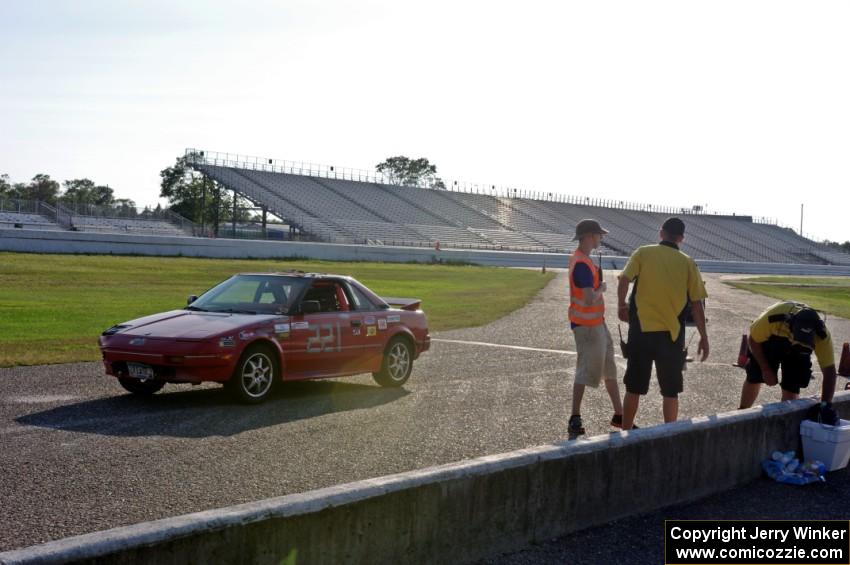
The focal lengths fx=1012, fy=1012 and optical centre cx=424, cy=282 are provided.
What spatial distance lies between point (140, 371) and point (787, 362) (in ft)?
19.5

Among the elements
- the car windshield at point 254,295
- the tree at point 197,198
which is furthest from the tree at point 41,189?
the car windshield at point 254,295

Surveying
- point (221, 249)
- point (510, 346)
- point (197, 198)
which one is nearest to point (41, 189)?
point (197, 198)

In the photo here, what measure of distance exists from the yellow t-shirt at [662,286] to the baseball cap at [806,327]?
0.79 metres

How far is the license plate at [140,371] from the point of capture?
383 inches

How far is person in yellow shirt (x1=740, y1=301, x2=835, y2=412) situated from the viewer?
7.98m

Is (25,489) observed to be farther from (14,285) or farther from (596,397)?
A: (14,285)

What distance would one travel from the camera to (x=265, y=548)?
438 cm

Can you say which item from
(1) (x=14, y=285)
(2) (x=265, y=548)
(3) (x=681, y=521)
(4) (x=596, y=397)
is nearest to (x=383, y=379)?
(4) (x=596, y=397)

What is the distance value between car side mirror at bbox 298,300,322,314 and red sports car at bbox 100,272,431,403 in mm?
11

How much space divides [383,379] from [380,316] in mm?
741

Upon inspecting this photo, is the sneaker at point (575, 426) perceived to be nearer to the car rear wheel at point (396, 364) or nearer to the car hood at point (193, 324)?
the car hood at point (193, 324)

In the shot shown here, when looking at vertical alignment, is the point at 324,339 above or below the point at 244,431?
above

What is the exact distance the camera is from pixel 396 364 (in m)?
11.9

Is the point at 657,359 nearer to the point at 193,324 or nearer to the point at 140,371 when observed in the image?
the point at 193,324
